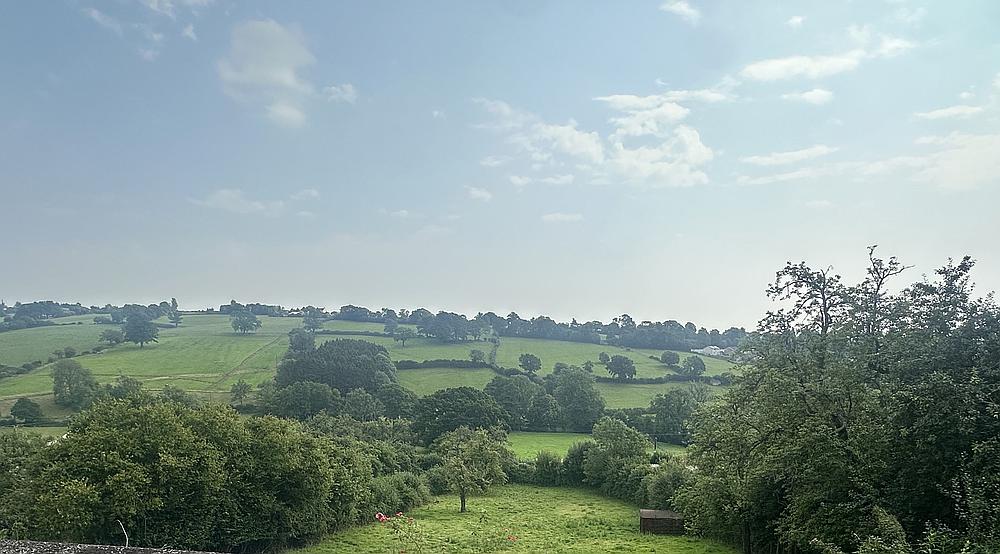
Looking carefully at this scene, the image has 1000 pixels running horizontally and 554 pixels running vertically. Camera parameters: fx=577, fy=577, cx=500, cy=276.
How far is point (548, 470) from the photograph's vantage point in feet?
173

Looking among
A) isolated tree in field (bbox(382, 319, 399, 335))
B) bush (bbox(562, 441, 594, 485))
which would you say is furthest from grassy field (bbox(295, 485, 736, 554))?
isolated tree in field (bbox(382, 319, 399, 335))

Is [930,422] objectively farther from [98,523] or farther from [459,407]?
[459,407]

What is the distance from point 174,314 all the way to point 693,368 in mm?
117702

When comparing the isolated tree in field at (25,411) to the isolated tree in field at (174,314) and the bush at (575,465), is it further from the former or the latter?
the isolated tree in field at (174,314)

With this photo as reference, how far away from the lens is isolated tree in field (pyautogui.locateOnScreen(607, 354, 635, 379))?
86.6 metres

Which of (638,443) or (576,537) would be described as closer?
(576,537)

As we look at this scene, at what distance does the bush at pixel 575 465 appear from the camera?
171 feet

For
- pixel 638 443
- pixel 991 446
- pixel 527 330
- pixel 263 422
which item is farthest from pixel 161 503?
pixel 527 330

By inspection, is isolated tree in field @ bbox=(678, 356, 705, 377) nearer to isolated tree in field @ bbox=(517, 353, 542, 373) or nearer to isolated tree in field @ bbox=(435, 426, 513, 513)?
isolated tree in field @ bbox=(517, 353, 542, 373)

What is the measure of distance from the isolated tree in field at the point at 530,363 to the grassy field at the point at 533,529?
46.1 meters

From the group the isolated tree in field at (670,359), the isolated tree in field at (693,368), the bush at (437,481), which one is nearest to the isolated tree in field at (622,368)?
the isolated tree in field at (693,368)

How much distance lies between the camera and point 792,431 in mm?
18219

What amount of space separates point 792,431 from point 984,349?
587 cm

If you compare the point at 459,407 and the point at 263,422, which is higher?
the point at 263,422
